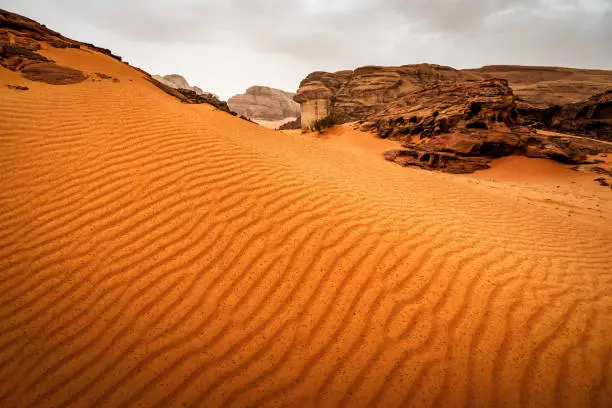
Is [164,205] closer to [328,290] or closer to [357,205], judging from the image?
[328,290]

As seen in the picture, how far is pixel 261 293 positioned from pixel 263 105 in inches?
2886

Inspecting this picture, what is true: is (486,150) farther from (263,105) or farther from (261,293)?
(263,105)

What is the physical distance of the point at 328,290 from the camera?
2.61 metres

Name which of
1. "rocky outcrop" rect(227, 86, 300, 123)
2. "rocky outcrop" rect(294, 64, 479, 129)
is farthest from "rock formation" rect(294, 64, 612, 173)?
"rocky outcrop" rect(227, 86, 300, 123)

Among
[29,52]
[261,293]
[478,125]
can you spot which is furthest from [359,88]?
[261,293]

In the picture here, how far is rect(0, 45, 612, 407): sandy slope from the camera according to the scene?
1.93m

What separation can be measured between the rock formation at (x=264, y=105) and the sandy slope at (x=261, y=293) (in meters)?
64.3

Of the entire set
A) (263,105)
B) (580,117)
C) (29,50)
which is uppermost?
(263,105)

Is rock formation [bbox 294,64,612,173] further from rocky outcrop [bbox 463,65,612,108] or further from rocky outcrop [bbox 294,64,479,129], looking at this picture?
rocky outcrop [bbox 294,64,479,129]

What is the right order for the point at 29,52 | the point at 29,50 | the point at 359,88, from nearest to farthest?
1. the point at 29,52
2. the point at 29,50
3. the point at 359,88

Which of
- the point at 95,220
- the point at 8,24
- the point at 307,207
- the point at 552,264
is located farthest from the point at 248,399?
the point at 8,24

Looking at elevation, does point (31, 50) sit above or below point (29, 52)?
above

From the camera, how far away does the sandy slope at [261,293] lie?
1.93m

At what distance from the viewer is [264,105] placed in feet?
229
